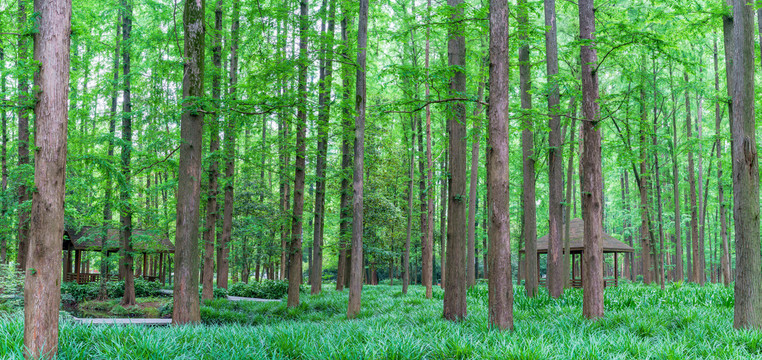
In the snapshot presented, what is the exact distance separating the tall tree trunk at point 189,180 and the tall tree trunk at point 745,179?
8.60 metres

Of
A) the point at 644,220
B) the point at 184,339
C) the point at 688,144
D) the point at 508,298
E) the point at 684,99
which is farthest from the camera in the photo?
the point at 684,99

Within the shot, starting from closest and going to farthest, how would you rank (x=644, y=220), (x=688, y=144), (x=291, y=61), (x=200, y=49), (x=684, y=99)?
(x=200, y=49) < (x=291, y=61) < (x=688, y=144) < (x=644, y=220) < (x=684, y=99)

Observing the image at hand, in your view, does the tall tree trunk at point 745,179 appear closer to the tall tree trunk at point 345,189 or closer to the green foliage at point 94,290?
the tall tree trunk at point 345,189

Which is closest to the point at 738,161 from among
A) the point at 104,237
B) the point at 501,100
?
the point at 501,100

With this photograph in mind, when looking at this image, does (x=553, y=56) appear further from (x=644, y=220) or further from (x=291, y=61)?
(x=644, y=220)

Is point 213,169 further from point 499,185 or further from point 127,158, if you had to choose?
point 499,185

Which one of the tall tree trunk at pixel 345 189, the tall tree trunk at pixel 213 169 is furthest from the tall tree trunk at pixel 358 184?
the tall tree trunk at pixel 213 169

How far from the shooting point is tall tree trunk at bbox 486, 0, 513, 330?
6.38m

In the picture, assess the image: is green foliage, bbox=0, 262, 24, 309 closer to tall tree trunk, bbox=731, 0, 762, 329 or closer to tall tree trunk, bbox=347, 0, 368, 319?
tall tree trunk, bbox=347, 0, 368, 319

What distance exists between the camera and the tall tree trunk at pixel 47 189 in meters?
4.51

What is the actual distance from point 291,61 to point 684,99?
71.7 feet

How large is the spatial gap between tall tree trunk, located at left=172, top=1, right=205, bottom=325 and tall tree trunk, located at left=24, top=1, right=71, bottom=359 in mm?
3859

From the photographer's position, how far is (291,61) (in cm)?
Result: 977

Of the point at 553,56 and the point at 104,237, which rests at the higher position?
the point at 553,56
